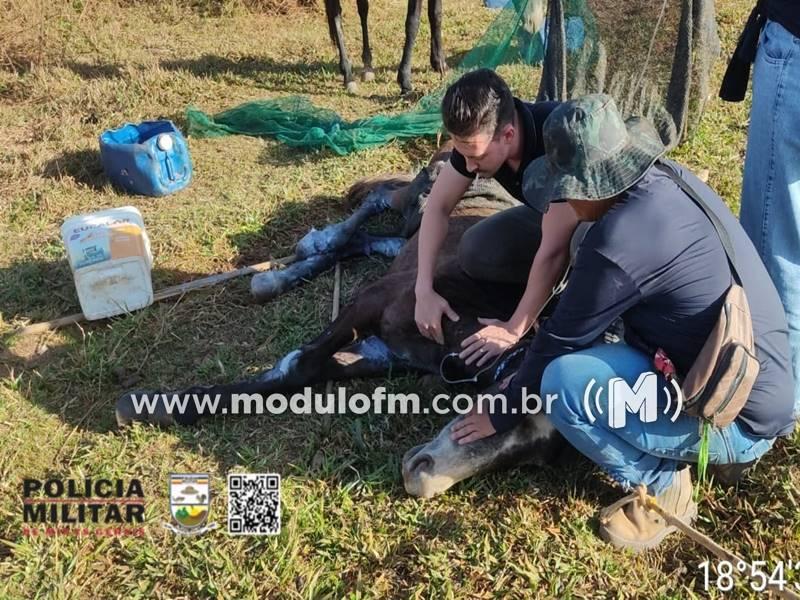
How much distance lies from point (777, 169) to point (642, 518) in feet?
3.78

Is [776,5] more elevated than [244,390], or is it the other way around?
[776,5]

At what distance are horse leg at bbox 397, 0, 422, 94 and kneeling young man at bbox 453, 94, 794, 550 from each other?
4.05m

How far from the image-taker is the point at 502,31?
4.84 metres

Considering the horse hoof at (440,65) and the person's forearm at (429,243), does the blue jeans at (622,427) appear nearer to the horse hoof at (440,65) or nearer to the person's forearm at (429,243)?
the person's forearm at (429,243)

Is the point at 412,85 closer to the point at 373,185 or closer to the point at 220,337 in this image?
the point at 373,185

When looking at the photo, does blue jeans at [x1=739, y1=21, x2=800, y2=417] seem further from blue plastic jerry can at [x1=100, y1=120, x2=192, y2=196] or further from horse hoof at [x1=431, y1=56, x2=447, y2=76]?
horse hoof at [x1=431, y1=56, x2=447, y2=76]

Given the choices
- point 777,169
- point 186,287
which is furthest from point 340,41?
point 777,169

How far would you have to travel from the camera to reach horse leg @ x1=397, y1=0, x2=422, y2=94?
585cm

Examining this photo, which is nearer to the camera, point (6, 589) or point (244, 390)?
point (6, 589)

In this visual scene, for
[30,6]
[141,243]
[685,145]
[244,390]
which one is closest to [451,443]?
[244,390]

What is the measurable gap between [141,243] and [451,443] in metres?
1.81

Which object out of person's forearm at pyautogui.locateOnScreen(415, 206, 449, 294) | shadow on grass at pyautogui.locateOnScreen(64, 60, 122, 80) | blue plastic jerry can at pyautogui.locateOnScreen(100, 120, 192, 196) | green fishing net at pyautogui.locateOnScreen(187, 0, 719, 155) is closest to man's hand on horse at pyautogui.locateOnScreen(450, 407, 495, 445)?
person's forearm at pyautogui.locateOnScreen(415, 206, 449, 294)

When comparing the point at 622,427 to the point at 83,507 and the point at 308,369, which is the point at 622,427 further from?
the point at 83,507

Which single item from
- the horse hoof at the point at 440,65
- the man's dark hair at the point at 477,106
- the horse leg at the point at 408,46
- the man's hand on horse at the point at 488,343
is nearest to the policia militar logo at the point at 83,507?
the man's hand on horse at the point at 488,343
